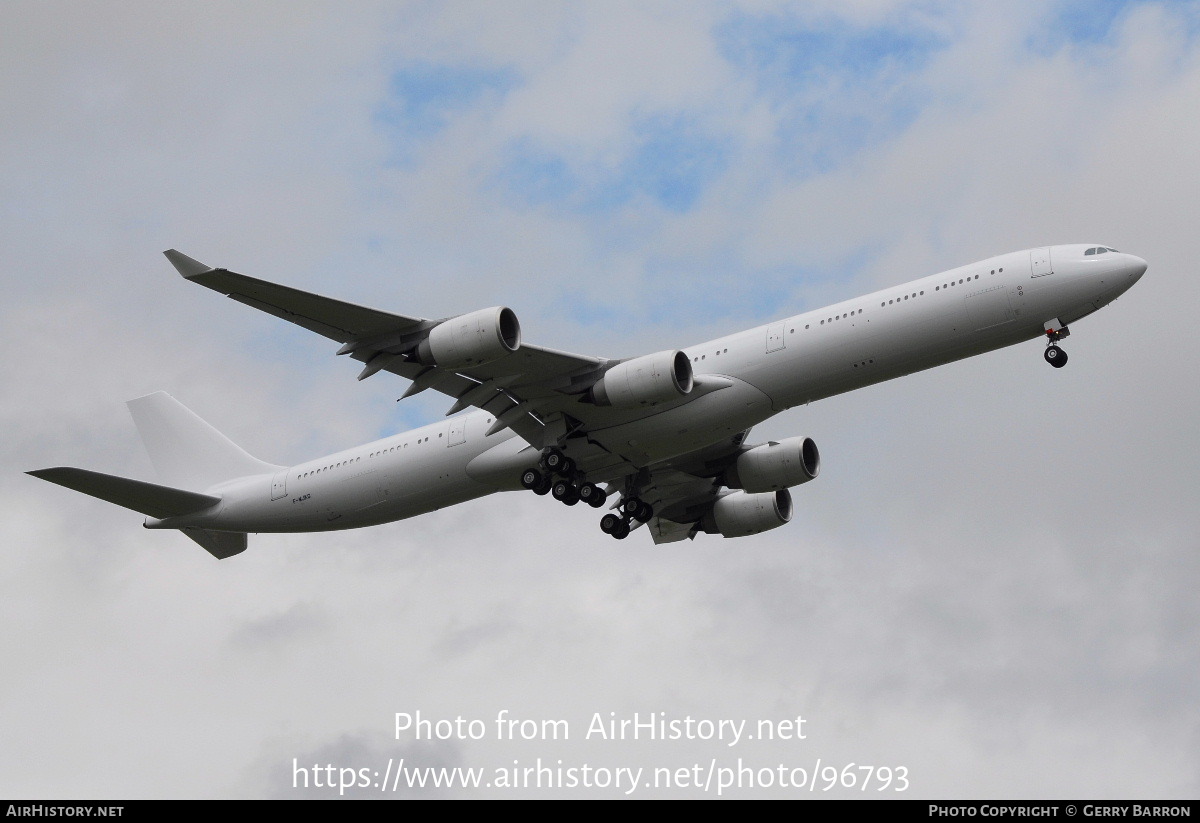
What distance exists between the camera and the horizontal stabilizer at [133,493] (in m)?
41.2

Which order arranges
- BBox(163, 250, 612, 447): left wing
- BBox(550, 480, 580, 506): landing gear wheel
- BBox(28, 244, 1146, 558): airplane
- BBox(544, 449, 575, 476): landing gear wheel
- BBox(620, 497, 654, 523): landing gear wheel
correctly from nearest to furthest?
1. BBox(163, 250, 612, 447): left wing
2. BBox(28, 244, 1146, 558): airplane
3. BBox(544, 449, 575, 476): landing gear wheel
4. BBox(550, 480, 580, 506): landing gear wheel
5. BBox(620, 497, 654, 523): landing gear wheel

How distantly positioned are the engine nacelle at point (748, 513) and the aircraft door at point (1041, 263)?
13.7 m

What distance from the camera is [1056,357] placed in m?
37.1

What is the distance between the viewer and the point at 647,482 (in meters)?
46.9

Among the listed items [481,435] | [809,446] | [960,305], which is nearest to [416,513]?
[481,435]

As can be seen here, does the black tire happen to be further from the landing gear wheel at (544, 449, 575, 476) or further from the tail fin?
the tail fin

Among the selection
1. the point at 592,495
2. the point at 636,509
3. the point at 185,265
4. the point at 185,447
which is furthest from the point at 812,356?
the point at 185,447

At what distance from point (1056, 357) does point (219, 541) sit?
28.2 metres

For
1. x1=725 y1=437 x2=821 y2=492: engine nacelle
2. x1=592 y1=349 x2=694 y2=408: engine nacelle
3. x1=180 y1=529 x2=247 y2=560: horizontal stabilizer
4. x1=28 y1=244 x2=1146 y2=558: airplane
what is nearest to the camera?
x1=28 y1=244 x2=1146 y2=558: airplane

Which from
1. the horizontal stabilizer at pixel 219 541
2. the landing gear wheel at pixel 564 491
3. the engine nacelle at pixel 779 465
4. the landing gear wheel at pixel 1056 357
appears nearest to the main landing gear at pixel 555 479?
the landing gear wheel at pixel 564 491

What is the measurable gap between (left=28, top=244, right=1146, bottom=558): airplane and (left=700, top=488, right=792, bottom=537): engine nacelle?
58 mm

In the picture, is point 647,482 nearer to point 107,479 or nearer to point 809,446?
point 809,446

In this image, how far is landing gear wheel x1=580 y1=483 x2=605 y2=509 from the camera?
42.4m

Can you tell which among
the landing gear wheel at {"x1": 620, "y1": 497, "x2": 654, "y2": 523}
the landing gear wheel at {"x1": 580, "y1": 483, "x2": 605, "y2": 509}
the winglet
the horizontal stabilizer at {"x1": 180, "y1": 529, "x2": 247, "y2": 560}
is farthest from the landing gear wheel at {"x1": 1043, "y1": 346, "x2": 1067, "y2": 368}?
the horizontal stabilizer at {"x1": 180, "y1": 529, "x2": 247, "y2": 560}
